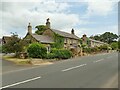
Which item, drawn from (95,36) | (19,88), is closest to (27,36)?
(19,88)

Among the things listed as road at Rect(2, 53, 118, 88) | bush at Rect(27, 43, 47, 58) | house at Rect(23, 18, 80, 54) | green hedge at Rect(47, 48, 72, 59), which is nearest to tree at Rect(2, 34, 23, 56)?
bush at Rect(27, 43, 47, 58)

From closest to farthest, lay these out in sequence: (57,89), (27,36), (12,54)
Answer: (57,89), (12,54), (27,36)

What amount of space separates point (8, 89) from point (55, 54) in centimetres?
2959

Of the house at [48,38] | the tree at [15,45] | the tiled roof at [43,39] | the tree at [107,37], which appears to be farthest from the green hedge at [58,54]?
the tree at [107,37]

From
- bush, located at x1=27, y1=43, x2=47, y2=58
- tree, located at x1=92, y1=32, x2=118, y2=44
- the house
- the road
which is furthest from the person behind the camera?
tree, located at x1=92, y1=32, x2=118, y2=44

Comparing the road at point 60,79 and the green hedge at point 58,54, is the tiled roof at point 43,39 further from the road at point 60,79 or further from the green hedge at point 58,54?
the road at point 60,79

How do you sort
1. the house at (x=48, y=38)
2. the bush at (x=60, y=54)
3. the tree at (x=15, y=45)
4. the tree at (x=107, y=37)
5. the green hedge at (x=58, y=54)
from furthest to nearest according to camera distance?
1. the tree at (x=107, y=37)
2. the house at (x=48, y=38)
3. the tree at (x=15, y=45)
4. the bush at (x=60, y=54)
5. the green hedge at (x=58, y=54)

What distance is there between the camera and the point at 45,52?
123 ft

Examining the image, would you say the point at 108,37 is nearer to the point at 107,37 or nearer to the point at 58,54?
the point at 107,37

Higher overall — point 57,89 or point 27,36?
point 27,36

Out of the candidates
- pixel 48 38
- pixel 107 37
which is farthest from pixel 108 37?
pixel 48 38

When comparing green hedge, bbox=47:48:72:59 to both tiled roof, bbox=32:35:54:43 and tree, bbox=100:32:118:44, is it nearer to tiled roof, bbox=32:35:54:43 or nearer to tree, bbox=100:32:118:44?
tiled roof, bbox=32:35:54:43

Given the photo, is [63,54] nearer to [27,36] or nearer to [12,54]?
[12,54]

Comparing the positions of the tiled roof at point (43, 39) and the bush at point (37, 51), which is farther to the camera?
the tiled roof at point (43, 39)
